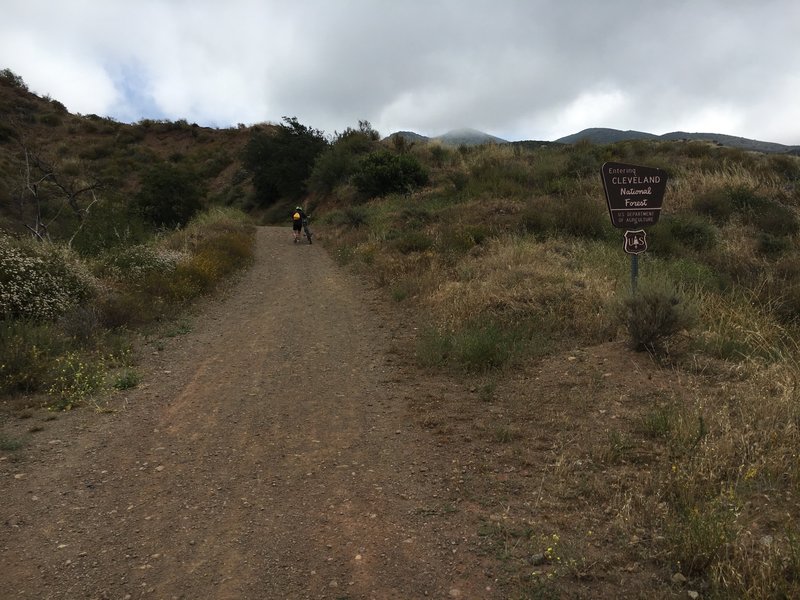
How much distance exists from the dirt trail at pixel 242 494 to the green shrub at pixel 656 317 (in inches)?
99.0

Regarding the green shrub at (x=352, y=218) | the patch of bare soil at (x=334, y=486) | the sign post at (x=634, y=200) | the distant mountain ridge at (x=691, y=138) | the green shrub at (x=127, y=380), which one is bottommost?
the patch of bare soil at (x=334, y=486)

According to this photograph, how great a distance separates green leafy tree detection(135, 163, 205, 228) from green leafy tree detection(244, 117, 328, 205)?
1039cm

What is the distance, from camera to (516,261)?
998cm

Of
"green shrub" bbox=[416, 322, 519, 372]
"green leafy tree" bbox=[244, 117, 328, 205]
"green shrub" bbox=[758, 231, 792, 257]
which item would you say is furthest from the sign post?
"green leafy tree" bbox=[244, 117, 328, 205]

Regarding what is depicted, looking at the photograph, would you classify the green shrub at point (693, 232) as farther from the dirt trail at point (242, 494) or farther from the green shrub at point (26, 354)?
the green shrub at point (26, 354)

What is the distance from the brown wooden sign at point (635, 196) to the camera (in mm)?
6133

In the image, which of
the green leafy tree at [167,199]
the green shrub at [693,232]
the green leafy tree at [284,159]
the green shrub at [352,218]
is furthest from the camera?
the green leafy tree at [284,159]

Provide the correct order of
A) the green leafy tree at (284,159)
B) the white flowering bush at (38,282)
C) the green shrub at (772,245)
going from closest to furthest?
the white flowering bush at (38,282), the green shrub at (772,245), the green leafy tree at (284,159)

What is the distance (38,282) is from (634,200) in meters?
8.55

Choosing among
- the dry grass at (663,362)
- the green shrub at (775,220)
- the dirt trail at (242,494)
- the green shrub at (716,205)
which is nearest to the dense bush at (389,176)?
the dry grass at (663,362)

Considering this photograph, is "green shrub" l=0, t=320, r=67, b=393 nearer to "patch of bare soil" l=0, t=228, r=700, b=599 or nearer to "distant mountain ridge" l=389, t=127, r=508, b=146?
"patch of bare soil" l=0, t=228, r=700, b=599

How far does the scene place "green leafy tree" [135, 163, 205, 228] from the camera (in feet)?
78.6

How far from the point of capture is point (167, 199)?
24141 millimetres

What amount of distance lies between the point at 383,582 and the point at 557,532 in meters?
1.11
